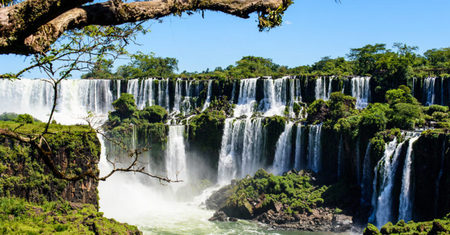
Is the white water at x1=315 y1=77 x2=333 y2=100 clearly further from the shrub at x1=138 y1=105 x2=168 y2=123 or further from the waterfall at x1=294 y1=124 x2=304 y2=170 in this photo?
the shrub at x1=138 y1=105 x2=168 y2=123

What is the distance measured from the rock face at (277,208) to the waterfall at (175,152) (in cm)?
677

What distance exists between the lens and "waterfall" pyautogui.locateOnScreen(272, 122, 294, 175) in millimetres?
30734

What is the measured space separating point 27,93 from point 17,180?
90.2 feet

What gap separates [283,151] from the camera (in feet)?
102

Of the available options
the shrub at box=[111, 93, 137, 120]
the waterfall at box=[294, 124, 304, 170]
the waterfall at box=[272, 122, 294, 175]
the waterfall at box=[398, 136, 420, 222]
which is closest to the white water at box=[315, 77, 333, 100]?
the waterfall at box=[272, 122, 294, 175]

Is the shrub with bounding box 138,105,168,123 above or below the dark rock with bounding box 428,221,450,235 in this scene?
above

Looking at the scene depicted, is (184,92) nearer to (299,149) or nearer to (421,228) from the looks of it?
(299,149)

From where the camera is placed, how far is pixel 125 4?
387cm

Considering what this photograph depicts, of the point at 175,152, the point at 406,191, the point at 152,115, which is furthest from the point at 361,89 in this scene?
the point at 152,115

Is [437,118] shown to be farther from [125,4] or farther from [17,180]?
[125,4]

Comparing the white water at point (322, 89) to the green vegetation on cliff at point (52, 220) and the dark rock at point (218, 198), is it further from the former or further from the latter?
the green vegetation on cliff at point (52, 220)

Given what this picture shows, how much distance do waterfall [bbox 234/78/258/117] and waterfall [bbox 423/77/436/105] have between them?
13.9 meters

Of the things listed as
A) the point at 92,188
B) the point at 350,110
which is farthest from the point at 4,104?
the point at 350,110

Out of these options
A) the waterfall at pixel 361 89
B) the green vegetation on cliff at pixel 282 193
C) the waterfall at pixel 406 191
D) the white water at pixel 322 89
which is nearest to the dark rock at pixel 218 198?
the green vegetation on cliff at pixel 282 193
